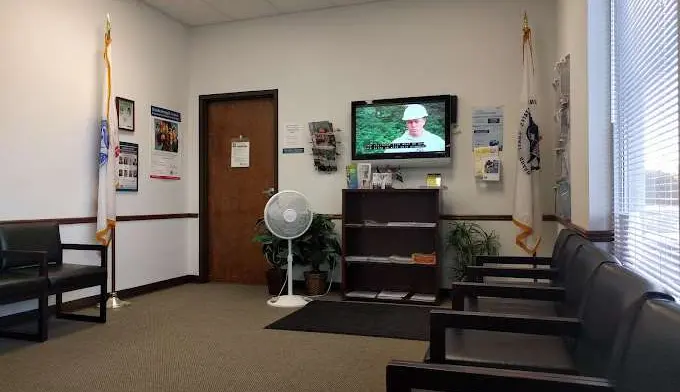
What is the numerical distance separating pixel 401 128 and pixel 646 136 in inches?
113

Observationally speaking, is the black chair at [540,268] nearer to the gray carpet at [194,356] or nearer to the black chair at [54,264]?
the gray carpet at [194,356]

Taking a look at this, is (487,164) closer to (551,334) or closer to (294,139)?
(294,139)

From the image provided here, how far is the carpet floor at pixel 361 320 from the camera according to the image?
138 inches

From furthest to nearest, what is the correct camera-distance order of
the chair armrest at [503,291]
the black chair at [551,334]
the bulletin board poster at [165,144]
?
1. the bulletin board poster at [165,144]
2. the chair armrest at [503,291]
3. the black chair at [551,334]

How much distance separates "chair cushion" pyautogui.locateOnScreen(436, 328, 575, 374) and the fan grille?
244 cm

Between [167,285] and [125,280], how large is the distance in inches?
24.7

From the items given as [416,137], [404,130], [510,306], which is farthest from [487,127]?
[510,306]

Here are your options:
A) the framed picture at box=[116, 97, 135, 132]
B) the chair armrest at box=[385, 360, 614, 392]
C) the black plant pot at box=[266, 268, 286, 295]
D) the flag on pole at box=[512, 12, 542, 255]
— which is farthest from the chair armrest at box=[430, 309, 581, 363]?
the framed picture at box=[116, 97, 135, 132]

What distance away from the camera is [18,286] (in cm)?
299

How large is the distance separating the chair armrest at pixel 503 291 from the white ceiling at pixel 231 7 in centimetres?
362

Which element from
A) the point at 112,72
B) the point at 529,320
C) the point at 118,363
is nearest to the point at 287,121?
the point at 112,72

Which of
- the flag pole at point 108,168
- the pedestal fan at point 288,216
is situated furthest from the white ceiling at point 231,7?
the pedestal fan at point 288,216

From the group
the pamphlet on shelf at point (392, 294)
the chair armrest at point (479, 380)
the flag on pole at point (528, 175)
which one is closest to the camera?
the chair armrest at point (479, 380)

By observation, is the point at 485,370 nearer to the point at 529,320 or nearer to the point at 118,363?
the point at 529,320
